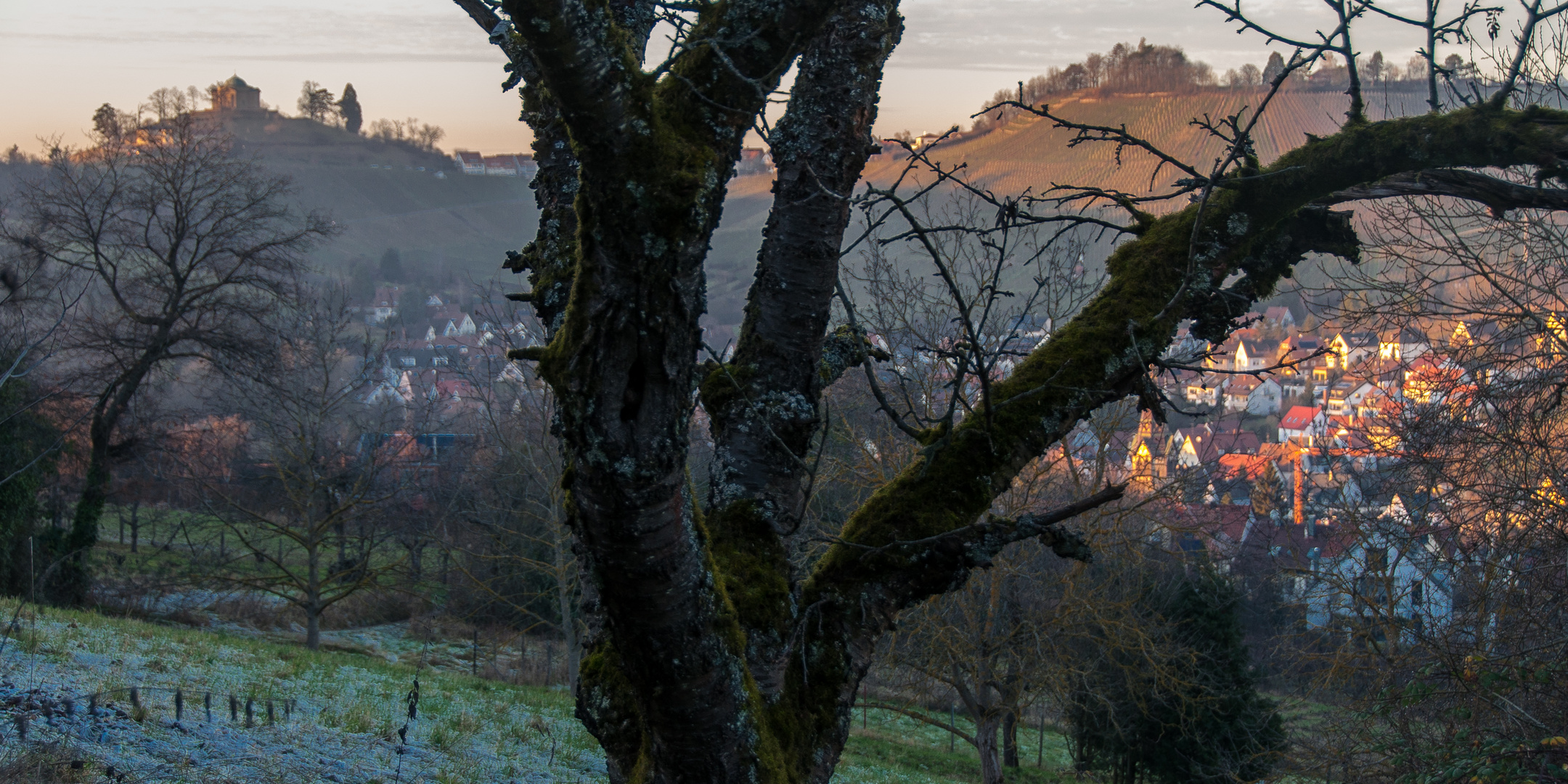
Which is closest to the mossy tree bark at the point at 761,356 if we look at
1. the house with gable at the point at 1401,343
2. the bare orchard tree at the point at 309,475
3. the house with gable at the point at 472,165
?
the house with gable at the point at 1401,343

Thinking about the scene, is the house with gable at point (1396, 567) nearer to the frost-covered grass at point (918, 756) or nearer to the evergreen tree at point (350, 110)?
the frost-covered grass at point (918, 756)

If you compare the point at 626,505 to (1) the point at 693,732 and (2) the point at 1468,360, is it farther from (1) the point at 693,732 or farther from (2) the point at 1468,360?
(2) the point at 1468,360

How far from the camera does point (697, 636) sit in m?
2.34

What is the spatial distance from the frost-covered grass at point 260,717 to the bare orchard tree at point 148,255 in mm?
9266

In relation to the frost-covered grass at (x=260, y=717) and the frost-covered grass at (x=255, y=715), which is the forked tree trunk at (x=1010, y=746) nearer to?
the frost-covered grass at (x=260, y=717)

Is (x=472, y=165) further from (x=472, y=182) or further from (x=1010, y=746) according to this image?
(x=1010, y=746)

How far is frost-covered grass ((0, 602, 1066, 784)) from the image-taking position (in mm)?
4703

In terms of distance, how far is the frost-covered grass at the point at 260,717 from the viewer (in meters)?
4.70

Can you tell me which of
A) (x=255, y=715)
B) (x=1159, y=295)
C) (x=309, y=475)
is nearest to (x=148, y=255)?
(x=309, y=475)

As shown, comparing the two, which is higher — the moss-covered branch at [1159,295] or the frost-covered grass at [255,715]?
the moss-covered branch at [1159,295]

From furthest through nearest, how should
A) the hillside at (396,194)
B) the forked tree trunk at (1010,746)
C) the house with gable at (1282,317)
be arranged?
1. the hillside at (396,194)
2. the house with gable at (1282,317)
3. the forked tree trunk at (1010,746)

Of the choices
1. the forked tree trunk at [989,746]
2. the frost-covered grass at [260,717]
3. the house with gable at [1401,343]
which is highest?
the house with gable at [1401,343]

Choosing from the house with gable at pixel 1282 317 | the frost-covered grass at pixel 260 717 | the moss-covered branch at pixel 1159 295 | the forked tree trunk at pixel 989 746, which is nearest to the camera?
the moss-covered branch at pixel 1159 295

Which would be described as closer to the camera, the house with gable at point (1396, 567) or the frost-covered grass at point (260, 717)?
the frost-covered grass at point (260, 717)
